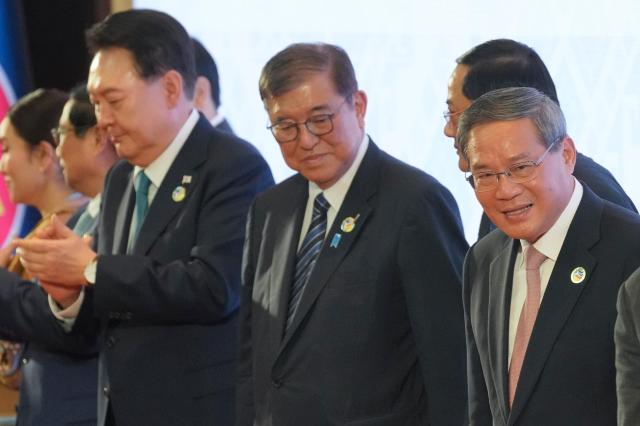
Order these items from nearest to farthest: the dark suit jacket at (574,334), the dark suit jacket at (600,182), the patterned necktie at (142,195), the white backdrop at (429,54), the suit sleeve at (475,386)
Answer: the dark suit jacket at (574,334), the suit sleeve at (475,386), the dark suit jacket at (600,182), the patterned necktie at (142,195), the white backdrop at (429,54)

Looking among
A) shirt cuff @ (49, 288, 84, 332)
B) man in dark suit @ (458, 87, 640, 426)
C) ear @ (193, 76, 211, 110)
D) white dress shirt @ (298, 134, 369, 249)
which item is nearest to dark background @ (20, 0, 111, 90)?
ear @ (193, 76, 211, 110)

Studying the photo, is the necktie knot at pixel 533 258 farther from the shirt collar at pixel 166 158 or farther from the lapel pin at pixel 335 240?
the shirt collar at pixel 166 158

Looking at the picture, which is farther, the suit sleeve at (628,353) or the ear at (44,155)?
the ear at (44,155)

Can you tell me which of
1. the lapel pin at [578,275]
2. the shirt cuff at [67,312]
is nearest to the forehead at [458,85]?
the lapel pin at [578,275]

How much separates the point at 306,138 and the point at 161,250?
1.83ft

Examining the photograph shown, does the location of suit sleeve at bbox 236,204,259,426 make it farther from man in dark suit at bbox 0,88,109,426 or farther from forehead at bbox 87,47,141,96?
man in dark suit at bbox 0,88,109,426

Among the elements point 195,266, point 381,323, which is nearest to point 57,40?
point 195,266

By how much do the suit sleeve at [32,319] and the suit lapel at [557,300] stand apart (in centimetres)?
162

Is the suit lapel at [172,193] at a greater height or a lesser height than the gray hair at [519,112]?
lesser

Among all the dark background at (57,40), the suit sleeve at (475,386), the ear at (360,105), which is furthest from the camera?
the dark background at (57,40)

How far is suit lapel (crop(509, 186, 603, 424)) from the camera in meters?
2.55

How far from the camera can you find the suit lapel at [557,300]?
8.36 feet

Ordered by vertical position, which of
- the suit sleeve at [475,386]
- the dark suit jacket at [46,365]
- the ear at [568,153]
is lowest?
the dark suit jacket at [46,365]

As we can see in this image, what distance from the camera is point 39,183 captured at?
4.38 meters
